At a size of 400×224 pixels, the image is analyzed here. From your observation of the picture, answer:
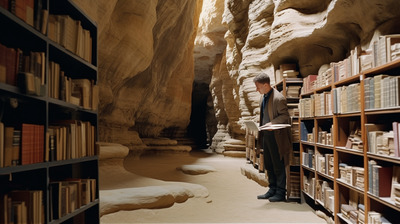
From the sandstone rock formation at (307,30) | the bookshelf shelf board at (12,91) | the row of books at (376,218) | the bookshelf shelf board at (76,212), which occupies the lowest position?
the row of books at (376,218)

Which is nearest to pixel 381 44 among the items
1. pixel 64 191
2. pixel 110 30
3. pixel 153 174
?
pixel 64 191

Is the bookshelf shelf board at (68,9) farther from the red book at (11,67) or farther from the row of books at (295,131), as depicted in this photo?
A: the row of books at (295,131)

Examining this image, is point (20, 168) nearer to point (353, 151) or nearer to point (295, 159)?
point (353, 151)

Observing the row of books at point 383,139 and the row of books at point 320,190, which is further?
the row of books at point 320,190

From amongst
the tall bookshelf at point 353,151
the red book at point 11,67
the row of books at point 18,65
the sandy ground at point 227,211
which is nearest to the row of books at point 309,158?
the tall bookshelf at point 353,151

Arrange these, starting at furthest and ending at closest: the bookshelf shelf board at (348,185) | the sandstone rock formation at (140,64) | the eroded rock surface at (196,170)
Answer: the eroded rock surface at (196,170), the sandstone rock formation at (140,64), the bookshelf shelf board at (348,185)

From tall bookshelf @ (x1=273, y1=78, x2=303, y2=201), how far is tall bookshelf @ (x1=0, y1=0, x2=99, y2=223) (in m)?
3.61

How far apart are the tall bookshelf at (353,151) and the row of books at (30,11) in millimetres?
3041

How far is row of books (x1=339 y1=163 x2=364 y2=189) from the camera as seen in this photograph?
3.36 meters

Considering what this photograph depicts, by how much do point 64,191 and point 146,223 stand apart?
1929 millimetres

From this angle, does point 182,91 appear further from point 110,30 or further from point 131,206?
point 131,206

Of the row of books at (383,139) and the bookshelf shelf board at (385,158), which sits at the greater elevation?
the row of books at (383,139)

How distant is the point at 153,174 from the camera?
938 cm

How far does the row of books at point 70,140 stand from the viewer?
2.54 metres
